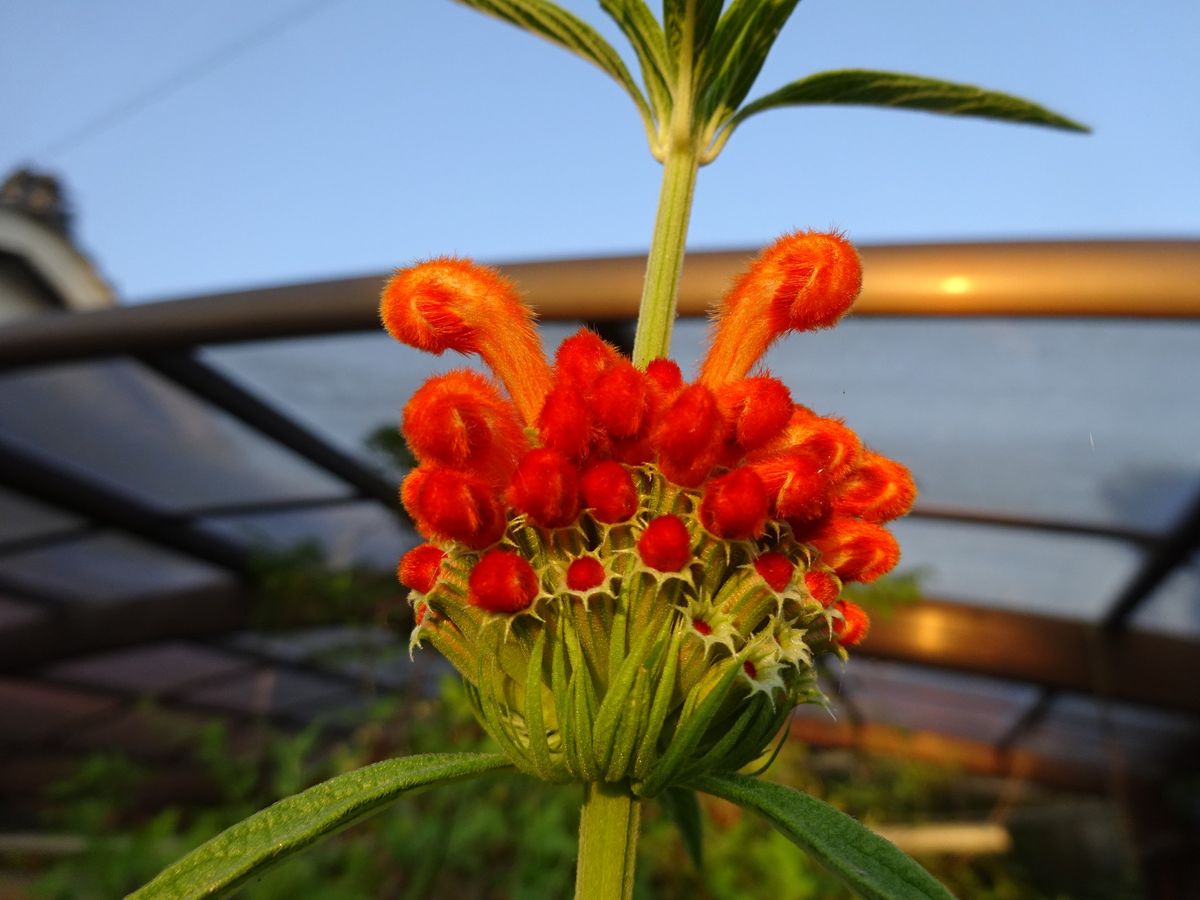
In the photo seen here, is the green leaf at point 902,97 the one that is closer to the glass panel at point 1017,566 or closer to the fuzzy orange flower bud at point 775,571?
the fuzzy orange flower bud at point 775,571

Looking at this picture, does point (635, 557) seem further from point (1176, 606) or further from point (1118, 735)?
point (1118, 735)

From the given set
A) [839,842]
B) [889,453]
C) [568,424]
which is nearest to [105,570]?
[889,453]

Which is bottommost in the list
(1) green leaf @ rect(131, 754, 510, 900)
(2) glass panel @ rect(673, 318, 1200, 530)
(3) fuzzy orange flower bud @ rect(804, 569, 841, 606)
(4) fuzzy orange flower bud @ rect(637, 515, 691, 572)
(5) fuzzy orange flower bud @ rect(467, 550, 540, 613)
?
(2) glass panel @ rect(673, 318, 1200, 530)

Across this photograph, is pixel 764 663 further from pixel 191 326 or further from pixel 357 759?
pixel 191 326

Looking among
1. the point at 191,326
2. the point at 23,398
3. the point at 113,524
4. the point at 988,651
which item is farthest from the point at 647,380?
the point at 113,524

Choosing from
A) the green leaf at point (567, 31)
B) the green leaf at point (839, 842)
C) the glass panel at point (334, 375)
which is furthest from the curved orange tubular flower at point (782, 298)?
the glass panel at point (334, 375)

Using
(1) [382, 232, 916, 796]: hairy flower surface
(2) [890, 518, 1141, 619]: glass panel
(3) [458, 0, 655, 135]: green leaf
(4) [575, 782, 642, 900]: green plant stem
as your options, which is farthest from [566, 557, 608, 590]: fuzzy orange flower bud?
(2) [890, 518, 1141, 619]: glass panel

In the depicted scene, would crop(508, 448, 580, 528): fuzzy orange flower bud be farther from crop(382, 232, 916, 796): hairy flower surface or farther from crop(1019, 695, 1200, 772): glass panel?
crop(1019, 695, 1200, 772): glass panel
